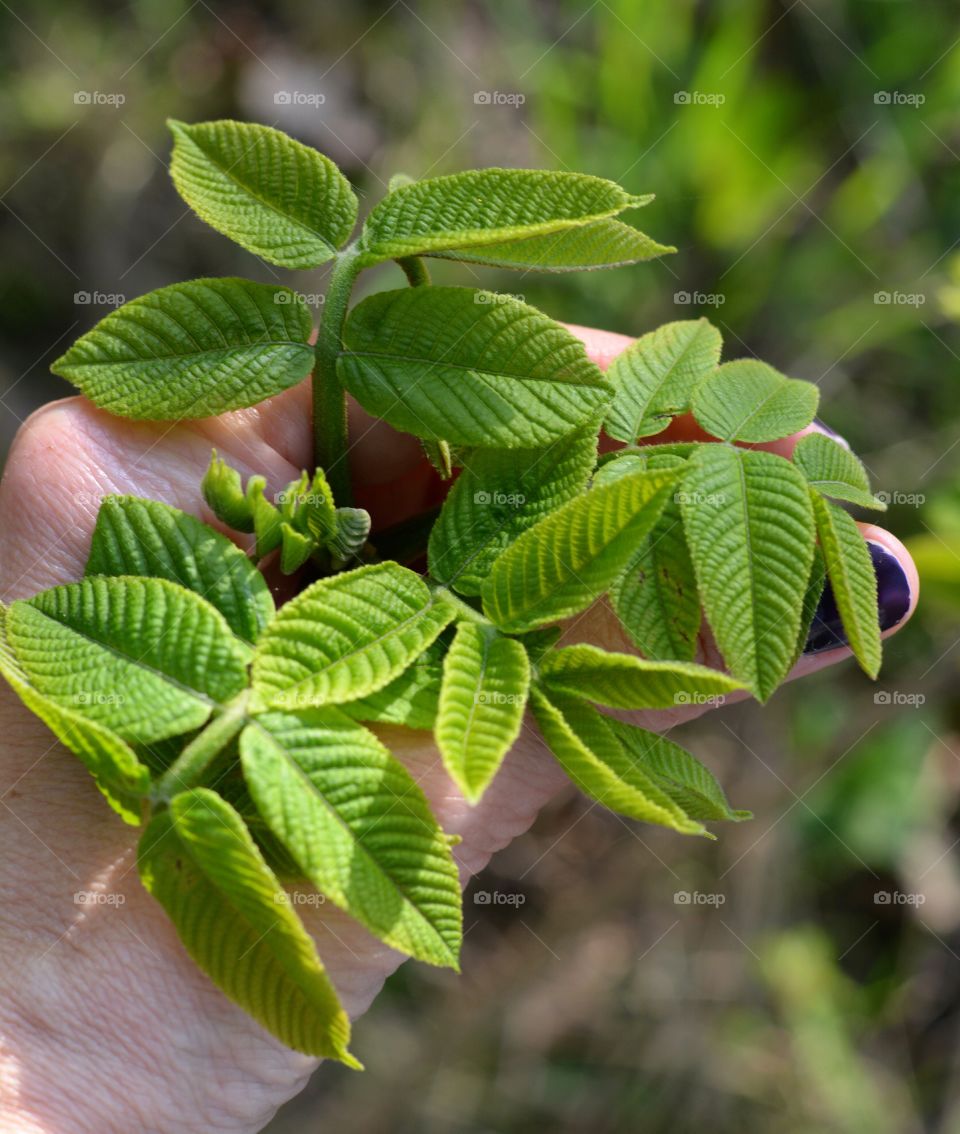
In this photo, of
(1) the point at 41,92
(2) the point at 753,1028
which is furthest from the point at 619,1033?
(1) the point at 41,92

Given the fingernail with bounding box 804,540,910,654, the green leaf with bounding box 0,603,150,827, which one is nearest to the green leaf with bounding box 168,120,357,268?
the green leaf with bounding box 0,603,150,827

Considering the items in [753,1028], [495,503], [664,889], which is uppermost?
[495,503]

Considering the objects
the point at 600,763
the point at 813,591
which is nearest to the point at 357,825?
the point at 600,763

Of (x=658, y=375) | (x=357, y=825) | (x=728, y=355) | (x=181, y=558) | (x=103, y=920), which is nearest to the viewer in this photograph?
(x=357, y=825)

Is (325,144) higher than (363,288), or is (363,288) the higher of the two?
(325,144)

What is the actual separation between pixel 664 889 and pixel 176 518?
308 cm

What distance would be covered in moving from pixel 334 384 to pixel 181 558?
0.43m

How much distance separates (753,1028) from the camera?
4008 millimetres

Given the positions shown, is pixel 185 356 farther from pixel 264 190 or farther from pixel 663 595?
pixel 663 595

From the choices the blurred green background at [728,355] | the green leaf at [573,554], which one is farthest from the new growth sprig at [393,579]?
the blurred green background at [728,355]

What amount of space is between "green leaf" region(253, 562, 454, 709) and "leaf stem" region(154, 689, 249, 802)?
0.06 meters

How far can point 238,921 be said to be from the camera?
1460 mm

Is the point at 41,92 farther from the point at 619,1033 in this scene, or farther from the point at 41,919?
the point at 619,1033

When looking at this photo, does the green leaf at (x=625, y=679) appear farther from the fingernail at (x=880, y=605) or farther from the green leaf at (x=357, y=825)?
Result: the fingernail at (x=880, y=605)
